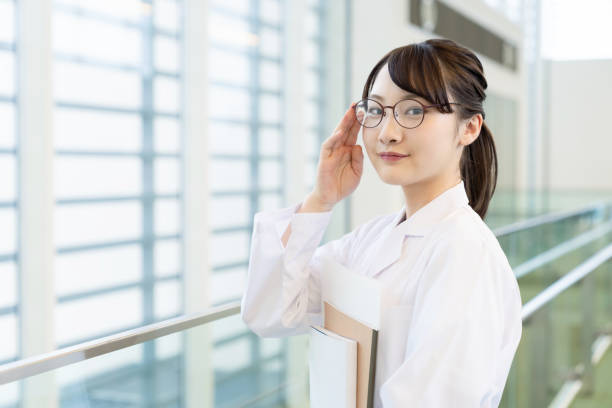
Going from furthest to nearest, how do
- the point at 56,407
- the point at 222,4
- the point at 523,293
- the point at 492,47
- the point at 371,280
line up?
1. the point at 492,47
2. the point at 222,4
3. the point at 523,293
4. the point at 56,407
5. the point at 371,280

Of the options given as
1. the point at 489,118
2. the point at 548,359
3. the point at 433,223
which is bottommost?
the point at 548,359

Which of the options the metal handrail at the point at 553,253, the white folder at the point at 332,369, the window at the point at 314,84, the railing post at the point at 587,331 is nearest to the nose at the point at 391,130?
the white folder at the point at 332,369

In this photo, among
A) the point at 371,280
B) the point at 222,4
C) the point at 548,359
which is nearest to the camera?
the point at 371,280

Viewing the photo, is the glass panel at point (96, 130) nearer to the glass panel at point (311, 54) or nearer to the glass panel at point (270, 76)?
the glass panel at point (270, 76)

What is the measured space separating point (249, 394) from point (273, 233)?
65cm

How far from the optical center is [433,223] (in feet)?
4.93

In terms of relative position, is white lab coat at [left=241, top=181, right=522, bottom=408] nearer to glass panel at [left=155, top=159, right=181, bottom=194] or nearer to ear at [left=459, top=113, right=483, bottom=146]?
ear at [left=459, top=113, right=483, bottom=146]

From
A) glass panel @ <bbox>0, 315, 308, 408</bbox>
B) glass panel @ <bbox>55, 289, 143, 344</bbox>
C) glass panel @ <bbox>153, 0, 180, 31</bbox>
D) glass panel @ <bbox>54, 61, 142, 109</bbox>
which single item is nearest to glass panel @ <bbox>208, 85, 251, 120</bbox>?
glass panel @ <bbox>153, 0, 180, 31</bbox>

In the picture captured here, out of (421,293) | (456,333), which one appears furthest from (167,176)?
(456,333)

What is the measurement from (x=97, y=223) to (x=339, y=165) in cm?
292

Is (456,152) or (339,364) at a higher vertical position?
(456,152)

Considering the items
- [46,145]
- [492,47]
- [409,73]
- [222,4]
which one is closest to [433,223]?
[409,73]

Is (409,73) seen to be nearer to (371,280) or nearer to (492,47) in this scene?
(371,280)

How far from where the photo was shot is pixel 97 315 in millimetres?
4375
